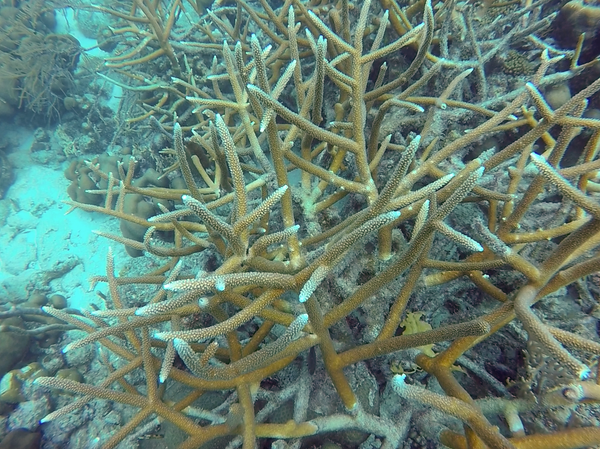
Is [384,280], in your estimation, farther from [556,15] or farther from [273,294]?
[556,15]

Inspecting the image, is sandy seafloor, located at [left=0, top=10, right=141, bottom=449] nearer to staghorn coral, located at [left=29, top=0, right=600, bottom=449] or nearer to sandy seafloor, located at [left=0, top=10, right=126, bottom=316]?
sandy seafloor, located at [left=0, top=10, right=126, bottom=316]

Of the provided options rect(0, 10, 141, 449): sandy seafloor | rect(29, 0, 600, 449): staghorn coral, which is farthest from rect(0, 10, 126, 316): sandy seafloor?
rect(29, 0, 600, 449): staghorn coral

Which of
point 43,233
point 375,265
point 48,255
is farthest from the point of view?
point 43,233

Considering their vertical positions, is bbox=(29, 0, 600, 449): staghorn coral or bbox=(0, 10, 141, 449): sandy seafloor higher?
bbox=(29, 0, 600, 449): staghorn coral

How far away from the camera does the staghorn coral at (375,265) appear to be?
52.1 inches

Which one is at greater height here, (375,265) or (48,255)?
(375,265)

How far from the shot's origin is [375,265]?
7.34 ft

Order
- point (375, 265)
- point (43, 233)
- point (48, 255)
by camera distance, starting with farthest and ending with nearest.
Answer: point (43, 233), point (48, 255), point (375, 265)

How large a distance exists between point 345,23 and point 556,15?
2233 millimetres

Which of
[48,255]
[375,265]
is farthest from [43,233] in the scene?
[375,265]

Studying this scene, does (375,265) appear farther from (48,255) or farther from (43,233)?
(43,233)

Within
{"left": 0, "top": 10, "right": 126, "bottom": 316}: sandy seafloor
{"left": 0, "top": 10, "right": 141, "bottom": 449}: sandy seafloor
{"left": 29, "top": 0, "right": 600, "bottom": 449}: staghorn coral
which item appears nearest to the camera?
{"left": 29, "top": 0, "right": 600, "bottom": 449}: staghorn coral

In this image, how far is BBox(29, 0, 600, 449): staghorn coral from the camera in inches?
52.1

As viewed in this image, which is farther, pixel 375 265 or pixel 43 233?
pixel 43 233
